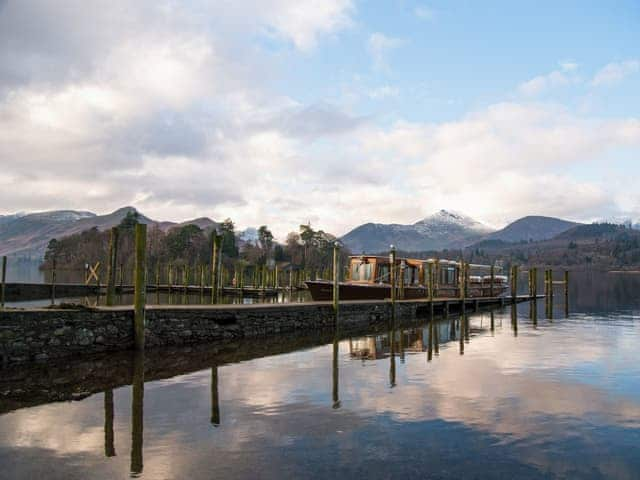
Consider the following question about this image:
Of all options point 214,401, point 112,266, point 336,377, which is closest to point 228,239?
point 112,266

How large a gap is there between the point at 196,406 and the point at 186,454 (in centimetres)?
244

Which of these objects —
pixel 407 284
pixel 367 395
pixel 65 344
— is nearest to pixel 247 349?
pixel 65 344

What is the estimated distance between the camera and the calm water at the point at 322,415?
664 centimetres

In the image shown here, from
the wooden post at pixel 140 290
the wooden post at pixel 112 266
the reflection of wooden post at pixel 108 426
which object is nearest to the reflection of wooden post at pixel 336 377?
the reflection of wooden post at pixel 108 426

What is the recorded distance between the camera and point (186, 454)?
6902 millimetres

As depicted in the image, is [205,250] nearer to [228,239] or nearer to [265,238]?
[228,239]

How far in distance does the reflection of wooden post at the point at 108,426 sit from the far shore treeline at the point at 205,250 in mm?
70126

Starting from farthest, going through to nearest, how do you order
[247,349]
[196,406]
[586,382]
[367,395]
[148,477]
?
[247,349], [586,382], [367,395], [196,406], [148,477]

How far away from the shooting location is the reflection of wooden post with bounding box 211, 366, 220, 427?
8.51m

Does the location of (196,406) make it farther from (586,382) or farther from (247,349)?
(586,382)

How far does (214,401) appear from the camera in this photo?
9.71m

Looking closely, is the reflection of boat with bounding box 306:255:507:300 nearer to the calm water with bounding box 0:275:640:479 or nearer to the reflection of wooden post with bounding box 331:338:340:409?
the reflection of wooden post with bounding box 331:338:340:409

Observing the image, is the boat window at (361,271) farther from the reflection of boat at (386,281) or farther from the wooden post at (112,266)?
the wooden post at (112,266)

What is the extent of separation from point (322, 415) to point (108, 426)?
343 centimetres
